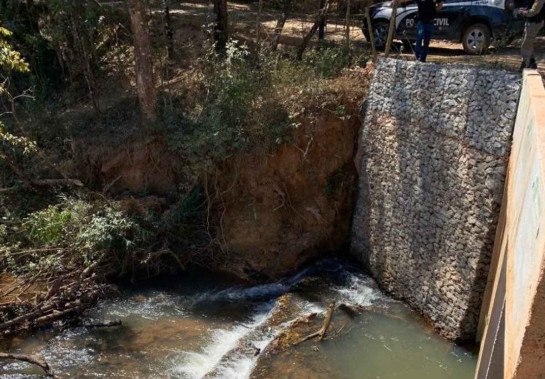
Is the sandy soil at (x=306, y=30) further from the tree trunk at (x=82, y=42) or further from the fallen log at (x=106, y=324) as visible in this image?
the fallen log at (x=106, y=324)

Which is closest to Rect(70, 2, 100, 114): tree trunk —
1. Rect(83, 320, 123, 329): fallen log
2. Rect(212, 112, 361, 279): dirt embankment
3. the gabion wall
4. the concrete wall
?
Rect(212, 112, 361, 279): dirt embankment

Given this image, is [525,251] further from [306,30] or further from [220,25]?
[306,30]

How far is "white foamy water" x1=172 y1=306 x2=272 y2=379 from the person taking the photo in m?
8.30

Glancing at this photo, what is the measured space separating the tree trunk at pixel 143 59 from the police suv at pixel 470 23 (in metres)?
5.52

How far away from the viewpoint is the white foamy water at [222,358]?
8305 millimetres

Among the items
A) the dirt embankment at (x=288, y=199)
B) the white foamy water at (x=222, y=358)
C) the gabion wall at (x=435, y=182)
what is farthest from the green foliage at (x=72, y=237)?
the gabion wall at (x=435, y=182)

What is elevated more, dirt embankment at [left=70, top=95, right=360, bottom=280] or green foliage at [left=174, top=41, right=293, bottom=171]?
green foliage at [left=174, top=41, right=293, bottom=171]

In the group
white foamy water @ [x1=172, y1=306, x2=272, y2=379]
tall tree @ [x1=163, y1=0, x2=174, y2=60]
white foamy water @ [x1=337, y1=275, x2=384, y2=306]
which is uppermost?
tall tree @ [x1=163, y1=0, x2=174, y2=60]

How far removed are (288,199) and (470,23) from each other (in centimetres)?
540

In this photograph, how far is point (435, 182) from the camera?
9.06 metres

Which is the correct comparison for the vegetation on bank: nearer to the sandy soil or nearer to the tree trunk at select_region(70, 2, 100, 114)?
the tree trunk at select_region(70, 2, 100, 114)

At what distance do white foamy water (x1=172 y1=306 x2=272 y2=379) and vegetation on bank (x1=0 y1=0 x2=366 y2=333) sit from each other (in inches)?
88.9

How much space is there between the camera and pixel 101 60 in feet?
46.4

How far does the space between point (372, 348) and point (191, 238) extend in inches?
171
